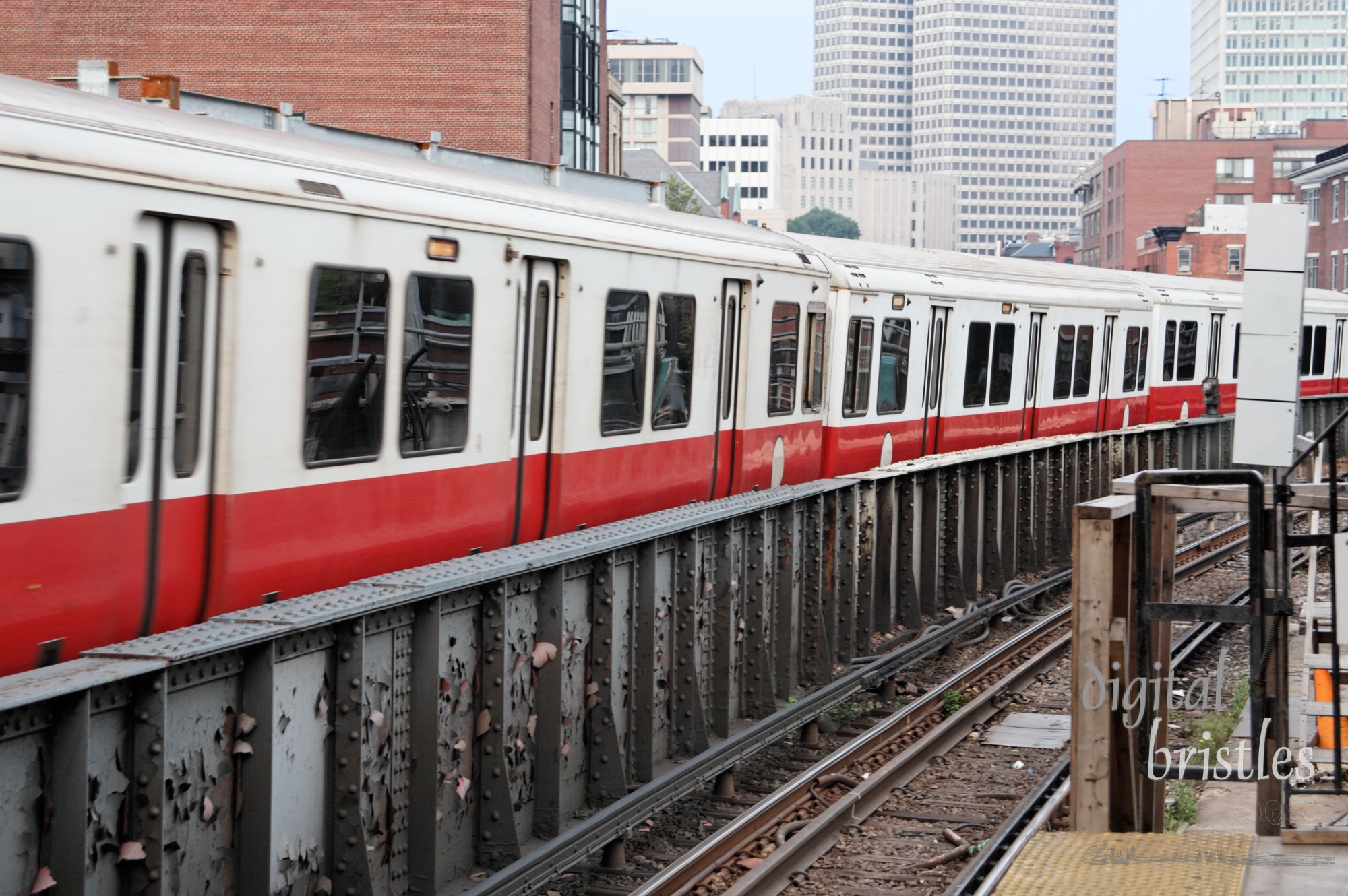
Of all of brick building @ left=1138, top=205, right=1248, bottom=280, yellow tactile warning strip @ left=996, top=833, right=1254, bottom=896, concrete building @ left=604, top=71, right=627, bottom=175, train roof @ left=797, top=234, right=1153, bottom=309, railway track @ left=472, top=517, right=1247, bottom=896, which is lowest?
railway track @ left=472, top=517, right=1247, bottom=896

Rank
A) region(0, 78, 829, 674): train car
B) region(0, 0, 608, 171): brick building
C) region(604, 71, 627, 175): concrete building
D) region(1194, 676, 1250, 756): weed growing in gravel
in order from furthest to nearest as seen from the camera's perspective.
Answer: region(604, 71, 627, 175): concrete building → region(0, 0, 608, 171): brick building → region(1194, 676, 1250, 756): weed growing in gravel → region(0, 78, 829, 674): train car

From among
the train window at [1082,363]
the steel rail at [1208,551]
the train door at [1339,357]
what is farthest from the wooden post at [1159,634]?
the train door at [1339,357]

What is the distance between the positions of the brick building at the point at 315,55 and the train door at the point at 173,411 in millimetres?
40808

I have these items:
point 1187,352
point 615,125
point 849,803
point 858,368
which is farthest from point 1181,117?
point 849,803

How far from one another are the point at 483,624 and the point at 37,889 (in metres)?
2.76

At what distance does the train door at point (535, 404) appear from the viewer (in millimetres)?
9016

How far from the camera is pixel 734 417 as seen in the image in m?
12.3

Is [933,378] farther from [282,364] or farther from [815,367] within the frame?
[282,364]

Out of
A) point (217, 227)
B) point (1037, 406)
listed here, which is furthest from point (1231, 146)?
point (217, 227)

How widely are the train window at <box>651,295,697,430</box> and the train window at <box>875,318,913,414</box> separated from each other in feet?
16.0

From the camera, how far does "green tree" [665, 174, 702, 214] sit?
81250 millimetres

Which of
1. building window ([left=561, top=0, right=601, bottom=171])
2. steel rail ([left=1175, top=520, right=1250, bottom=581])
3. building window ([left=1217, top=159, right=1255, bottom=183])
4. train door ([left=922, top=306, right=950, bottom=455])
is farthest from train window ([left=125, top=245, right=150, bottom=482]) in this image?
building window ([left=1217, top=159, right=1255, bottom=183])

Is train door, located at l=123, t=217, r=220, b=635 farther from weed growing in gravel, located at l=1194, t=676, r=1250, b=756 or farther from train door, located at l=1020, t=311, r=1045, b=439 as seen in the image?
train door, located at l=1020, t=311, r=1045, b=439

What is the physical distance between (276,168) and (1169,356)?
2187cm
